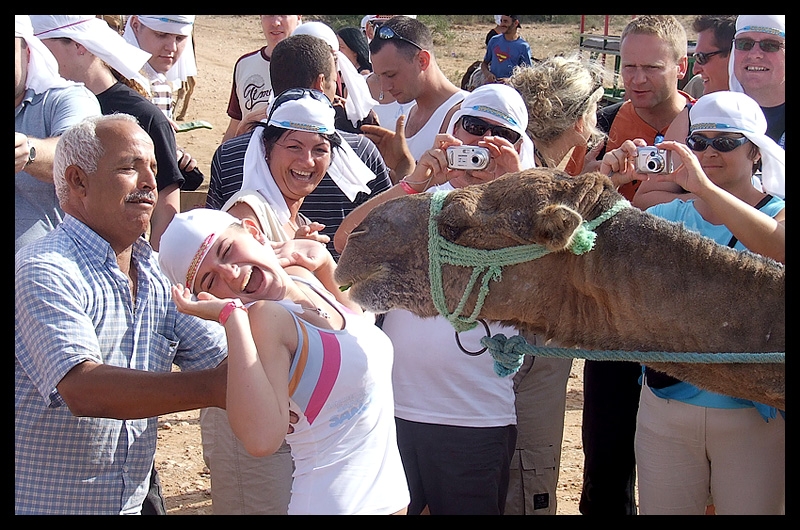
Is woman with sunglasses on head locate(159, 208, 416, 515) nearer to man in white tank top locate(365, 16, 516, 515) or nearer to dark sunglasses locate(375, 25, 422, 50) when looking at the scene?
man in white tank top locate(365, 16, 516, 515)

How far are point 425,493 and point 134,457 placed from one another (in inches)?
58.1

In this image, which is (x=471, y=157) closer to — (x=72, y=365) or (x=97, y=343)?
(x=97, y=343)

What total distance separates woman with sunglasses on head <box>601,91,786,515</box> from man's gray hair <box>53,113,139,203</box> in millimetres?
2433

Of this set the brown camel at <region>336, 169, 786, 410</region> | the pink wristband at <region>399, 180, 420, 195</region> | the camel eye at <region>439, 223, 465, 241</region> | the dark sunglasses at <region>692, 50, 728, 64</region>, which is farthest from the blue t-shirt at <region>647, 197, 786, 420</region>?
the dark sunglasses at <region>692, 50, 728, 64</region>

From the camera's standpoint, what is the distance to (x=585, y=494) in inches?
226

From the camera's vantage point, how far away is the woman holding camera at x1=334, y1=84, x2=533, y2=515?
14.2ft

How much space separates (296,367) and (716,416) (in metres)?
2.14

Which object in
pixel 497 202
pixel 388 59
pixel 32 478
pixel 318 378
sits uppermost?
pixel 388 59

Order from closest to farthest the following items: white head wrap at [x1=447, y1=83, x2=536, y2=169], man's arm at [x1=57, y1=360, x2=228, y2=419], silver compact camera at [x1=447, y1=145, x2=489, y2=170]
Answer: man's arm at [x1=57, y1=360, x2=228, y2=419] < silver compact camera at [x1=447, y1=145, x2=489, y2=170] < white head wrap at [x1=447, y1=83, x2=536, y2=169]

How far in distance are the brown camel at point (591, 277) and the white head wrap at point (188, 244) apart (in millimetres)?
543

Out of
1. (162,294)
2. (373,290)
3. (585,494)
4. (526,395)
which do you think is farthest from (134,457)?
(585,494)

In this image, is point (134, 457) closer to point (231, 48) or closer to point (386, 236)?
point (386, 236)

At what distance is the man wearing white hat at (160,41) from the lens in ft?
23.2

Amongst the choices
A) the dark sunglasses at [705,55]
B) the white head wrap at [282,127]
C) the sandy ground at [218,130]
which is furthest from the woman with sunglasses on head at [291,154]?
the dark sunglasses at [705,55]
